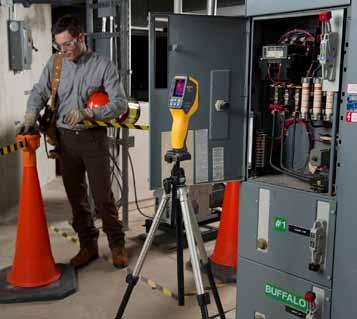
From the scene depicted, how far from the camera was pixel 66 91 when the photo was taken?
2918 mm

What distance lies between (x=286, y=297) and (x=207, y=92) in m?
0.91

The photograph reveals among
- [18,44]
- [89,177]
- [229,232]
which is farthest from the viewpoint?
[18,44]

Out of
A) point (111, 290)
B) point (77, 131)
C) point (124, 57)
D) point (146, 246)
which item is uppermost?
point (124, 57)

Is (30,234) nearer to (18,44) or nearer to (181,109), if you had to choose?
(181,109)

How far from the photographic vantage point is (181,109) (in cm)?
186

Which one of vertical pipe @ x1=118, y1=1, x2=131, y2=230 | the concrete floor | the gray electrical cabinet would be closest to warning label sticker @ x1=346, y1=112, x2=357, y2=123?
the gray electrical cabinet

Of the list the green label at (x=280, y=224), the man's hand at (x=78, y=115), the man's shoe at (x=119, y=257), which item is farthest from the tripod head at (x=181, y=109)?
the man's shoe at (x=119, y=257)

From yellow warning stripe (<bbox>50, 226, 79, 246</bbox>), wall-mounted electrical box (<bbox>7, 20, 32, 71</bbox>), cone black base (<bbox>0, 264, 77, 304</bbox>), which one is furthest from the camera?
wall-mounted electrical box (<bbox>7, 20, 32, 71</bbox>)

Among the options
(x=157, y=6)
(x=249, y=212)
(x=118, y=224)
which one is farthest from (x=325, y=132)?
(x=157, y=6)

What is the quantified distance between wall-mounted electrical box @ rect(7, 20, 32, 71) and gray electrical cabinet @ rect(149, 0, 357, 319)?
7.68 ft

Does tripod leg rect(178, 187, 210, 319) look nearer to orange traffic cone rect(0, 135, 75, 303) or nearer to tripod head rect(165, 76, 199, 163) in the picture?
tripod head rect(165, 76, 199, 163)

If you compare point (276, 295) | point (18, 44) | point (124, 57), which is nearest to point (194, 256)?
point (276, 295)

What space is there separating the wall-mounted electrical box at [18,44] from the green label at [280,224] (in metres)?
3.04

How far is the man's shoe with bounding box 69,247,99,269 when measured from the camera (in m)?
3.13
